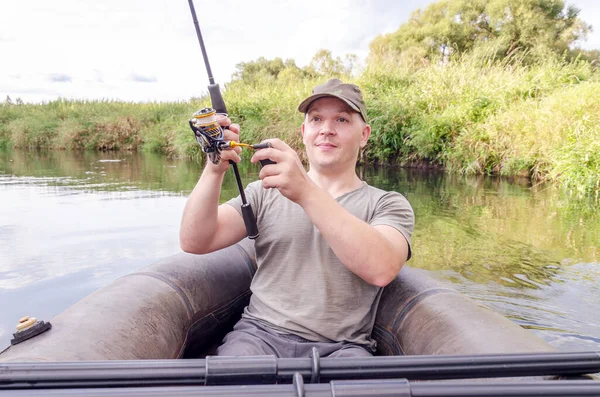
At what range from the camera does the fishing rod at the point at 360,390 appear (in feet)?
3.24

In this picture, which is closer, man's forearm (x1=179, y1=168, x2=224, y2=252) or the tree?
man's forearm (x1=179, y1=168, x2=224, y2=252)

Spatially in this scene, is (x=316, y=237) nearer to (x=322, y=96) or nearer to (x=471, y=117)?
(x=322, y=96)

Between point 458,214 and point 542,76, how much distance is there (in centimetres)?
666

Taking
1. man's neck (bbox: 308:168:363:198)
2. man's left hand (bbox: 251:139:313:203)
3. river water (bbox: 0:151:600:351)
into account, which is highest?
man's left hand (bbox: 251:139:313:203)

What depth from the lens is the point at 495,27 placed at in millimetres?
29375

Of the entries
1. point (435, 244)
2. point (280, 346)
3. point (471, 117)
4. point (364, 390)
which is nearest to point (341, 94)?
point (280, 346)

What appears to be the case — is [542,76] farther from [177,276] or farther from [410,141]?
[177,276]

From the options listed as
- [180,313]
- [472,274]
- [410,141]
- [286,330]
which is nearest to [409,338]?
[286,330]

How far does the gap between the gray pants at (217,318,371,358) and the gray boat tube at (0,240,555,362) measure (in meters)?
0.28

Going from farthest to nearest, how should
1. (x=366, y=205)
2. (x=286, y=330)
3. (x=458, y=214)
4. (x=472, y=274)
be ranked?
Result: (x=458, y=214) → (x=472, y=274) → (x=366, y=205) → (x=286, y=330)

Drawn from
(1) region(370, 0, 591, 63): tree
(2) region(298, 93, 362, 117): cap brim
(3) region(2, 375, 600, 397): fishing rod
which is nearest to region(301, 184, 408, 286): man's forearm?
(2) region(298, 93, 362, 117): cap brim

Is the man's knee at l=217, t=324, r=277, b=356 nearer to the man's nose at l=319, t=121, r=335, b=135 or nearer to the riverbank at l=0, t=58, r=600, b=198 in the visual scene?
the man's nose at l=319, t=121, r=335, b=135

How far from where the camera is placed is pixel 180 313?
2207 mm

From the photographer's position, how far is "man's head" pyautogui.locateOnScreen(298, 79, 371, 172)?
2180mm
